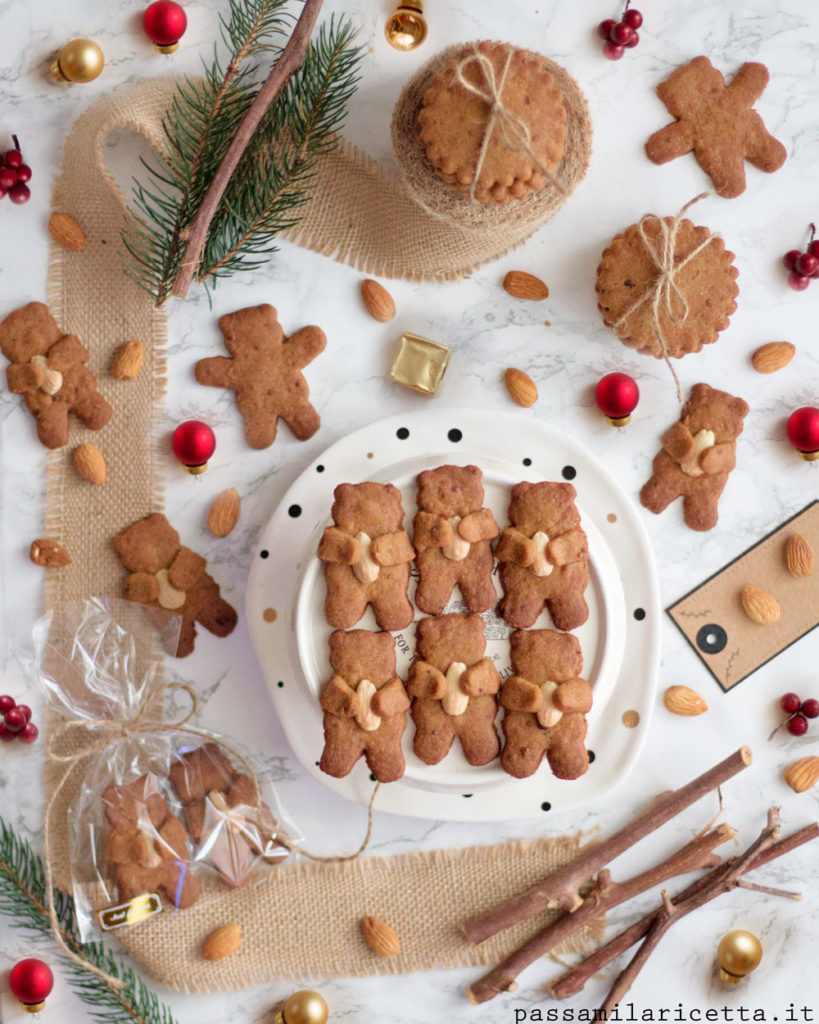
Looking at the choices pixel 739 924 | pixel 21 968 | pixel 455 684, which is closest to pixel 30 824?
pixel 21 968

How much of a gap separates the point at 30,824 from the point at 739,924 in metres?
1.14

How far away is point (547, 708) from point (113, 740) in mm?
650

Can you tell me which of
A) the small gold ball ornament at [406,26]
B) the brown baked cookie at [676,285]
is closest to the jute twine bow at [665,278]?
the brown baked cookie at [676,285]

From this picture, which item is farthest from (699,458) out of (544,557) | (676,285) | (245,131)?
(245,131)

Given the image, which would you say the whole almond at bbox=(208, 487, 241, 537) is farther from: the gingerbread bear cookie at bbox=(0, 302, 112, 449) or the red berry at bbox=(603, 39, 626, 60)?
the red berry at bbox=(603, 39, 626, 60)

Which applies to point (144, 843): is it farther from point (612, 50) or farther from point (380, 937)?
point (612, 50)

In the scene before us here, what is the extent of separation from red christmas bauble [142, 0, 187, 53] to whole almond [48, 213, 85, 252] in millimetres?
299

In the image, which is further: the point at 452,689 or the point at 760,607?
the point at 760,607

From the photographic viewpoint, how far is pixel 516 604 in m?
1.37

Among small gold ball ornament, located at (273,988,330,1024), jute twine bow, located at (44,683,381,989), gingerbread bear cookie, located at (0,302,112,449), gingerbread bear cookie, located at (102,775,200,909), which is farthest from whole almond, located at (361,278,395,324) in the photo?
small gold ball ornament, located at (273,988,330,1024)

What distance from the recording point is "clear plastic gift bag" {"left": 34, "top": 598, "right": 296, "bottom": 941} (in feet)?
4.84

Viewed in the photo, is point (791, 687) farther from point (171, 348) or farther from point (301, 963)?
point (171, 348)

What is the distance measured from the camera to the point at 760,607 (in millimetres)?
1572

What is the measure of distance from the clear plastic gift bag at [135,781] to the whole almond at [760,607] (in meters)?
0.80
